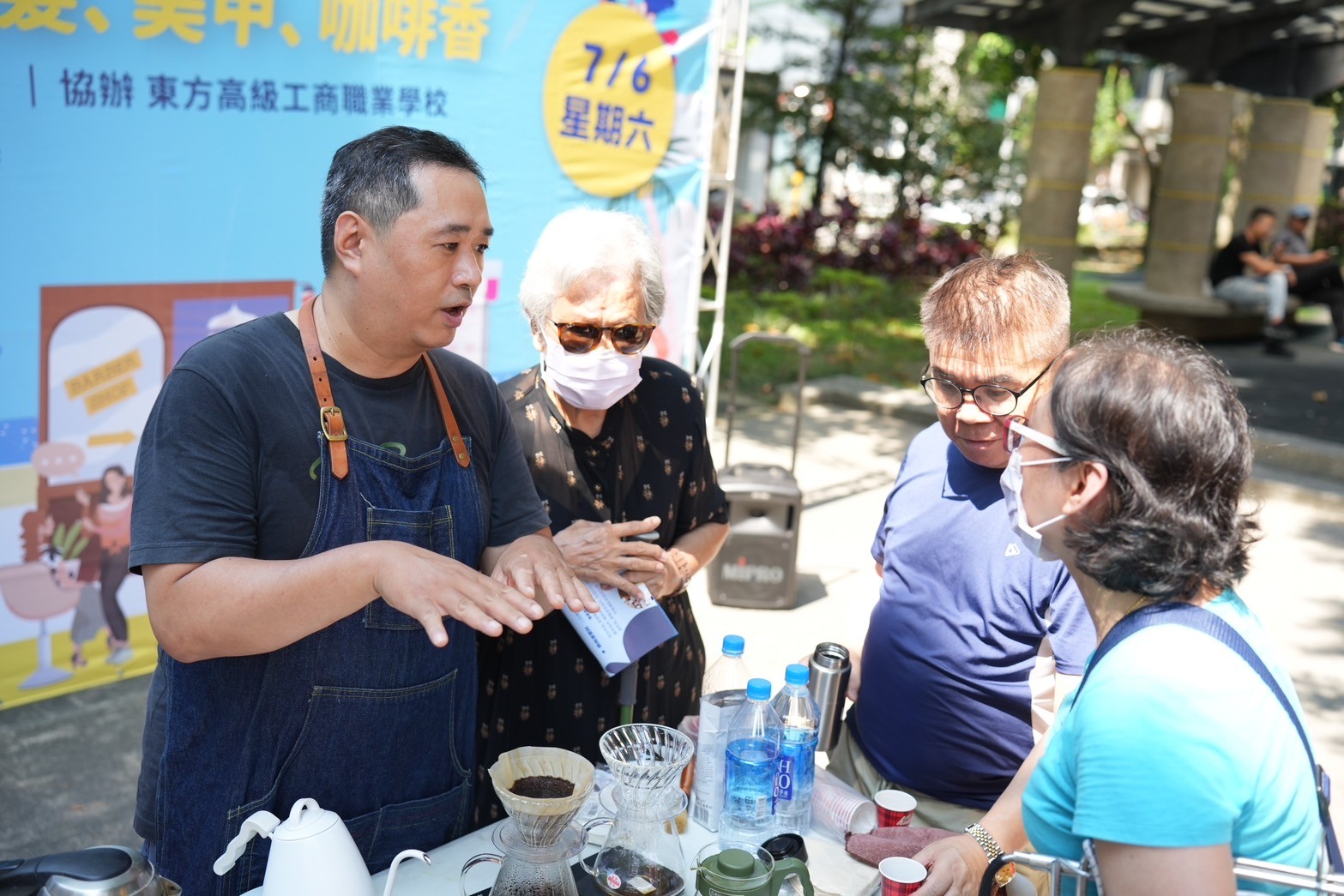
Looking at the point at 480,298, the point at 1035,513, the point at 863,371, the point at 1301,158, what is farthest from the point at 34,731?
the point at 1301,158

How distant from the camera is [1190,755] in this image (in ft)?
3.88

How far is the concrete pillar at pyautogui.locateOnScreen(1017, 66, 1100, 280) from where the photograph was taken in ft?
36.4

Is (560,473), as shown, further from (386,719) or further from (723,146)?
(723,146)

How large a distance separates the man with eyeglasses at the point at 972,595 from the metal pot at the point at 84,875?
1.39 meters

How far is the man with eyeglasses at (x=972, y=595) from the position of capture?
2078 millimetres

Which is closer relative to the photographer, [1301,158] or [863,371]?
[863,371]

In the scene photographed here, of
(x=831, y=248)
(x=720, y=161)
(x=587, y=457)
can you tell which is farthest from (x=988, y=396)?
(x=831, y=248)

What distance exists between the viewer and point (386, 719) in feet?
6.03

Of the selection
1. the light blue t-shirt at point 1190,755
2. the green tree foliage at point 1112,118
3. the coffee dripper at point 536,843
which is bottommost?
the coffee dripper at point 536,843

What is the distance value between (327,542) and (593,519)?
773 millimetres

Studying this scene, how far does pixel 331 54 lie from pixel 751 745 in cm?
320

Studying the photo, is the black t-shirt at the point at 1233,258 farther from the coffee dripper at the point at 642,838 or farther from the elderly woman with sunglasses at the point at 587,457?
the coffee dripper at the point at 642,838

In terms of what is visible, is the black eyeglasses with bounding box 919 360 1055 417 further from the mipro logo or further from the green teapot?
the mipro logo

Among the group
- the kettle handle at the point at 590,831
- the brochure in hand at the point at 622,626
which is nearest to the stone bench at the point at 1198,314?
the brochure in hand at the point at 622,626
